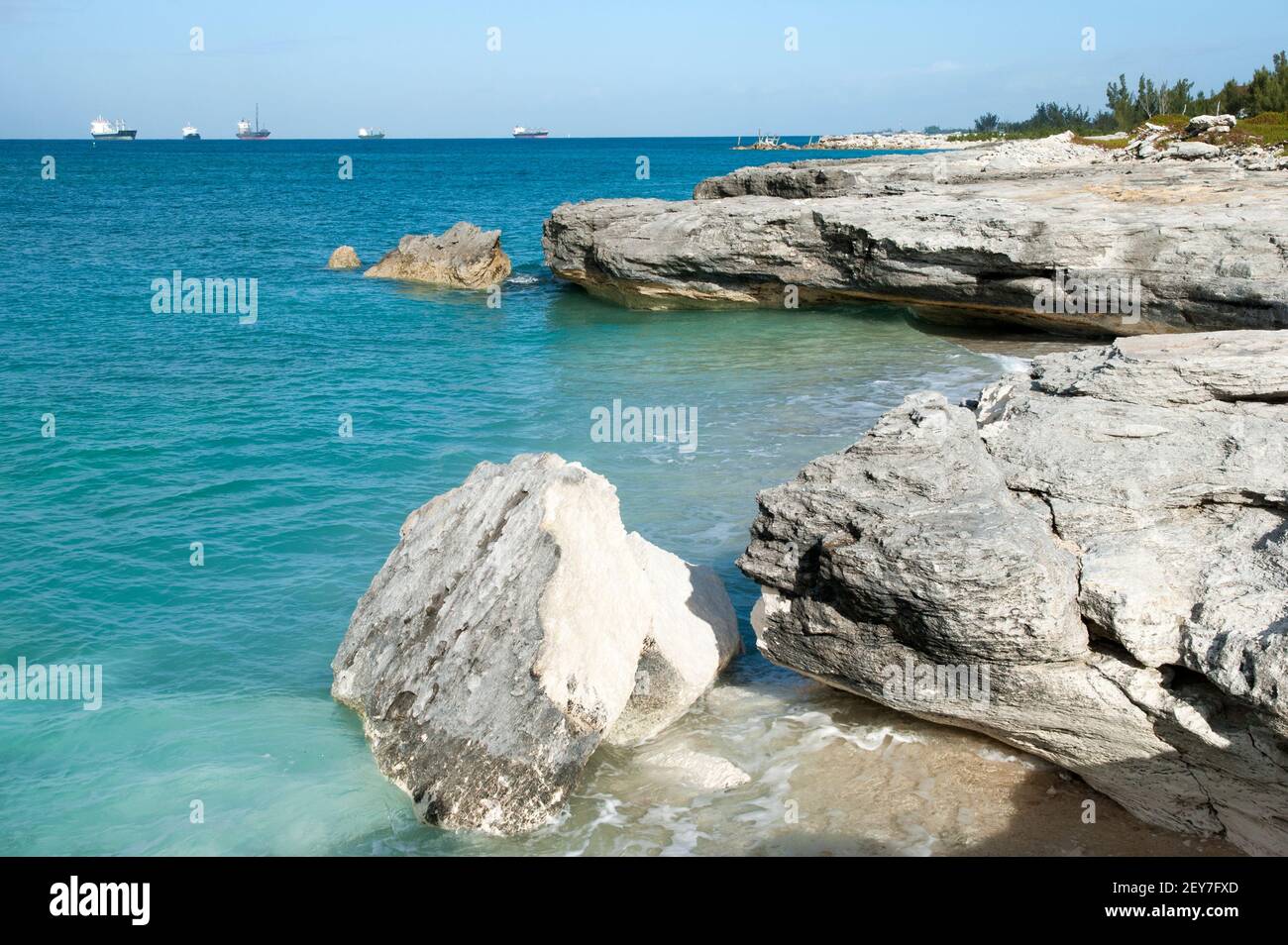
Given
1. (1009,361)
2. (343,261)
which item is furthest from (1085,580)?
(343,261)

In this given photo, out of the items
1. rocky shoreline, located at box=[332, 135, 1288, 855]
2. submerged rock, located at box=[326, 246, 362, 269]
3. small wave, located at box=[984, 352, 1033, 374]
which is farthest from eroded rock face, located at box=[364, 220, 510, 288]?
rocky shoreline, located at box=[332, 135, 1288, 855]

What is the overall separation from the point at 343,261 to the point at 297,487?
26462mm

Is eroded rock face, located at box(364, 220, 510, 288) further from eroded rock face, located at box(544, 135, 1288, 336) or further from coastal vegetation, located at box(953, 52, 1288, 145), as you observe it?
coastal vegetation, located at box(953, 52, 1288, 145)

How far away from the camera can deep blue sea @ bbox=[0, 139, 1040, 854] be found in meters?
7.93

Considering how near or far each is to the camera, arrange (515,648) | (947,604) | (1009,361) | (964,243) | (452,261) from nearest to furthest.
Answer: (947,604) < (515,648) < (1009,361) < (964,243) < (452,261)

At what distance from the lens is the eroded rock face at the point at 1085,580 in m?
6.69

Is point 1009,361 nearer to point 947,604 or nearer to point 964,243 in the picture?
point 964,243

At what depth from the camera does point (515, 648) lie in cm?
742

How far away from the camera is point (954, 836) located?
7.00 m

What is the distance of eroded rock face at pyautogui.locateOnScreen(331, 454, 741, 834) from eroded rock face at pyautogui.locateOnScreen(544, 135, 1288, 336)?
1462cm

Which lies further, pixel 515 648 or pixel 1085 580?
pixel 515 648

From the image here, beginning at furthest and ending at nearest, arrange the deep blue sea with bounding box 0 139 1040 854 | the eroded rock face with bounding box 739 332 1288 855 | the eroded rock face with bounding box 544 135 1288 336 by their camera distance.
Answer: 1. the eroded rock face with bounding box 544 135 1288 336
2. the deep blue sea with bounding box 0 139 1040 854
3. the eroded rock face with bounding box 739 332 1288 855

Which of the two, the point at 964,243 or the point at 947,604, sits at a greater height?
the point at 964,243

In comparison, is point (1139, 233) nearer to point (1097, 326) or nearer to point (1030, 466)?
point (1097, 326)
